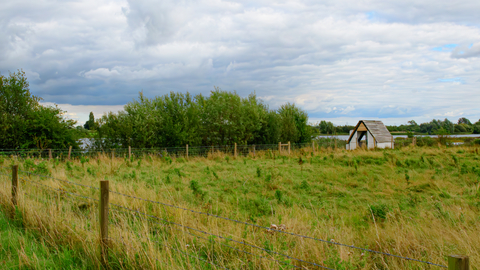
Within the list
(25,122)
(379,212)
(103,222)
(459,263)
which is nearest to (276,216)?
(379,212)

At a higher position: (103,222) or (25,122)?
(25,122)

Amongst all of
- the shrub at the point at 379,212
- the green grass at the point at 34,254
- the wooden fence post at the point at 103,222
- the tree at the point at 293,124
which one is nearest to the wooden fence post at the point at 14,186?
the green grass at the point at 34,254

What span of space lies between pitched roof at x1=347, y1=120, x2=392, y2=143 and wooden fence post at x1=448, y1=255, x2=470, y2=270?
2726cm

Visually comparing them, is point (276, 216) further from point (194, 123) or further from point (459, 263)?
point (194, 123)

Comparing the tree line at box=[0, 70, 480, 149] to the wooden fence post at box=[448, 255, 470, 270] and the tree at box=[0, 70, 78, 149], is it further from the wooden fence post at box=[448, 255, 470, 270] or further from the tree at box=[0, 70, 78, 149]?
the wooden fence post at box=[448, 255, 470, 270]

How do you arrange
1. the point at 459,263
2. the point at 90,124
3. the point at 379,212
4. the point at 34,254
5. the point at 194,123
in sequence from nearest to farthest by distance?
the point at 459,263, the point at 34,254, the point at 379,212, the point at 194,123, the point at 90,124

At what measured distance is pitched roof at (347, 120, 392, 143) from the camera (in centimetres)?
2683

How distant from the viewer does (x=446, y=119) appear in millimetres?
40688

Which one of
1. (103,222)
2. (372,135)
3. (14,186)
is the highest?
(372,135)

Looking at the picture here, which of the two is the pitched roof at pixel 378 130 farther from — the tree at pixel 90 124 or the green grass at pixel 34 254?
the green grass at pixel 34 254

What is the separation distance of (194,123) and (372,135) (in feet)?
55.4

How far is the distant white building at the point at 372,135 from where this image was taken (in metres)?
26.6

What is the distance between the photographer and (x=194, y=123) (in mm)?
20156

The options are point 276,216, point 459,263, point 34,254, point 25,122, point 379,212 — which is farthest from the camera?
point 25,122
